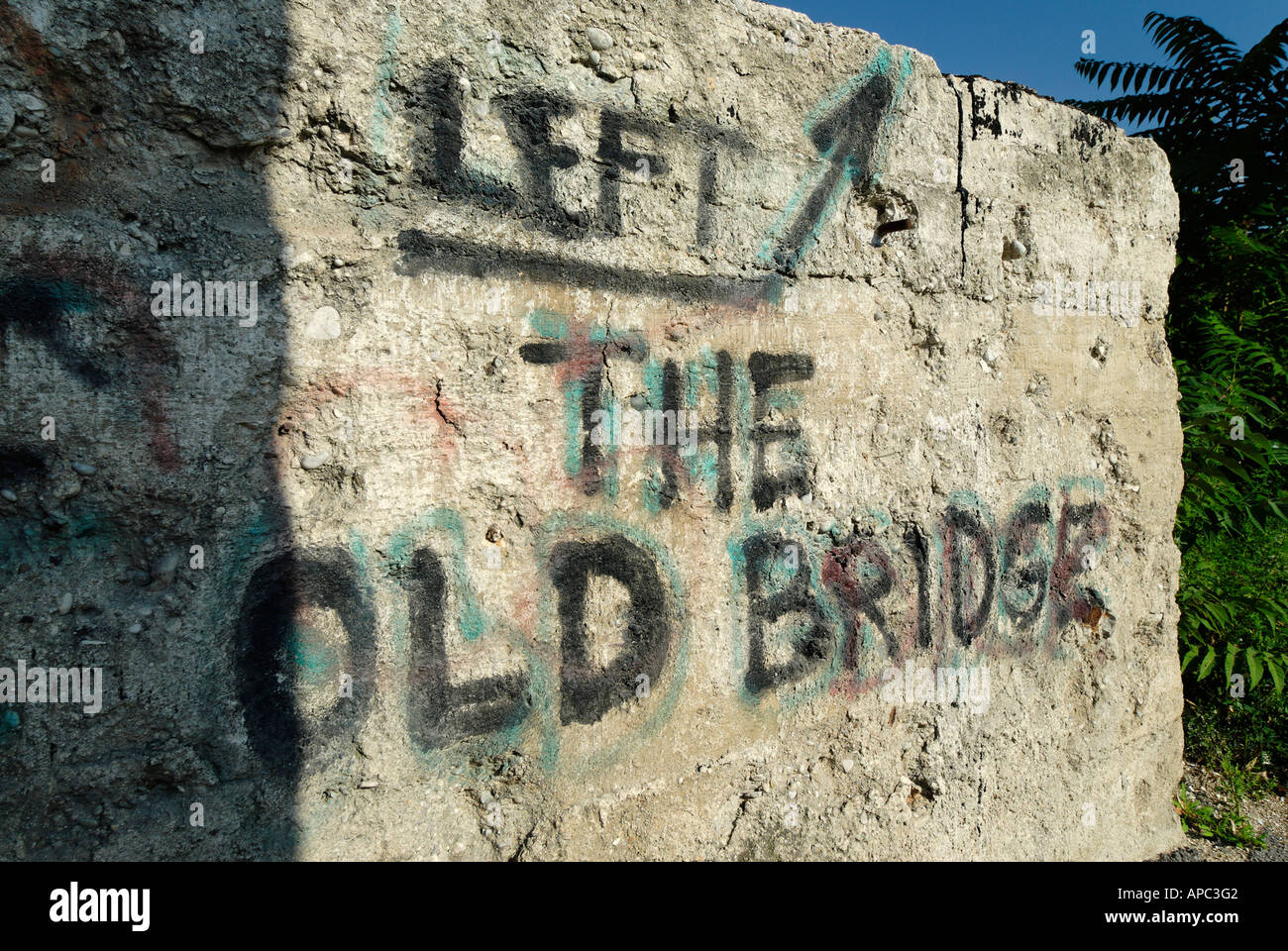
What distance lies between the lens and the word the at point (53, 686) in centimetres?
133

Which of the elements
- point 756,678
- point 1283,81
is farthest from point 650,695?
point 1283,81

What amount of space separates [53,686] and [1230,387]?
492 cm

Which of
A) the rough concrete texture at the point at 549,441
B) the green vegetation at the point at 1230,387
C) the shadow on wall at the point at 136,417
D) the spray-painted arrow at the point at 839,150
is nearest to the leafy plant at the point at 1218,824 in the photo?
the green vegetation at the point at 1230,387

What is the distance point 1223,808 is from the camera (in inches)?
131

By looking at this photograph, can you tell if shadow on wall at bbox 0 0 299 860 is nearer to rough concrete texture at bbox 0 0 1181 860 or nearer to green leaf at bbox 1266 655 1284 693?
rough concrete texture at bbox 0 0 1181 860

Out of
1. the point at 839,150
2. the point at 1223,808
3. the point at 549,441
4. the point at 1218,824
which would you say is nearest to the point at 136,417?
the point at 549,441

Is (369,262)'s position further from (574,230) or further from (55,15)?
(55,15)

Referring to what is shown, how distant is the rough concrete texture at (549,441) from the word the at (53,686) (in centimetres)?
2

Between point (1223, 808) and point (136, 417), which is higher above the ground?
point (136, 417)

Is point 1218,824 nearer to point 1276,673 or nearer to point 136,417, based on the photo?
point 1276,673

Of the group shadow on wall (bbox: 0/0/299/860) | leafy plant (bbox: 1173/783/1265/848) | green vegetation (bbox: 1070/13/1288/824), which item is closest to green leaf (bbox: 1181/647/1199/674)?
green vegetation (bbox: 1070/13/1288/824)

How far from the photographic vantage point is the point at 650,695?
1895 millimetres

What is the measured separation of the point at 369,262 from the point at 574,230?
18.2 inches

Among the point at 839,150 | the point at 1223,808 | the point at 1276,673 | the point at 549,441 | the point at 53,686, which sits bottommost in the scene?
the point at 1223,808
